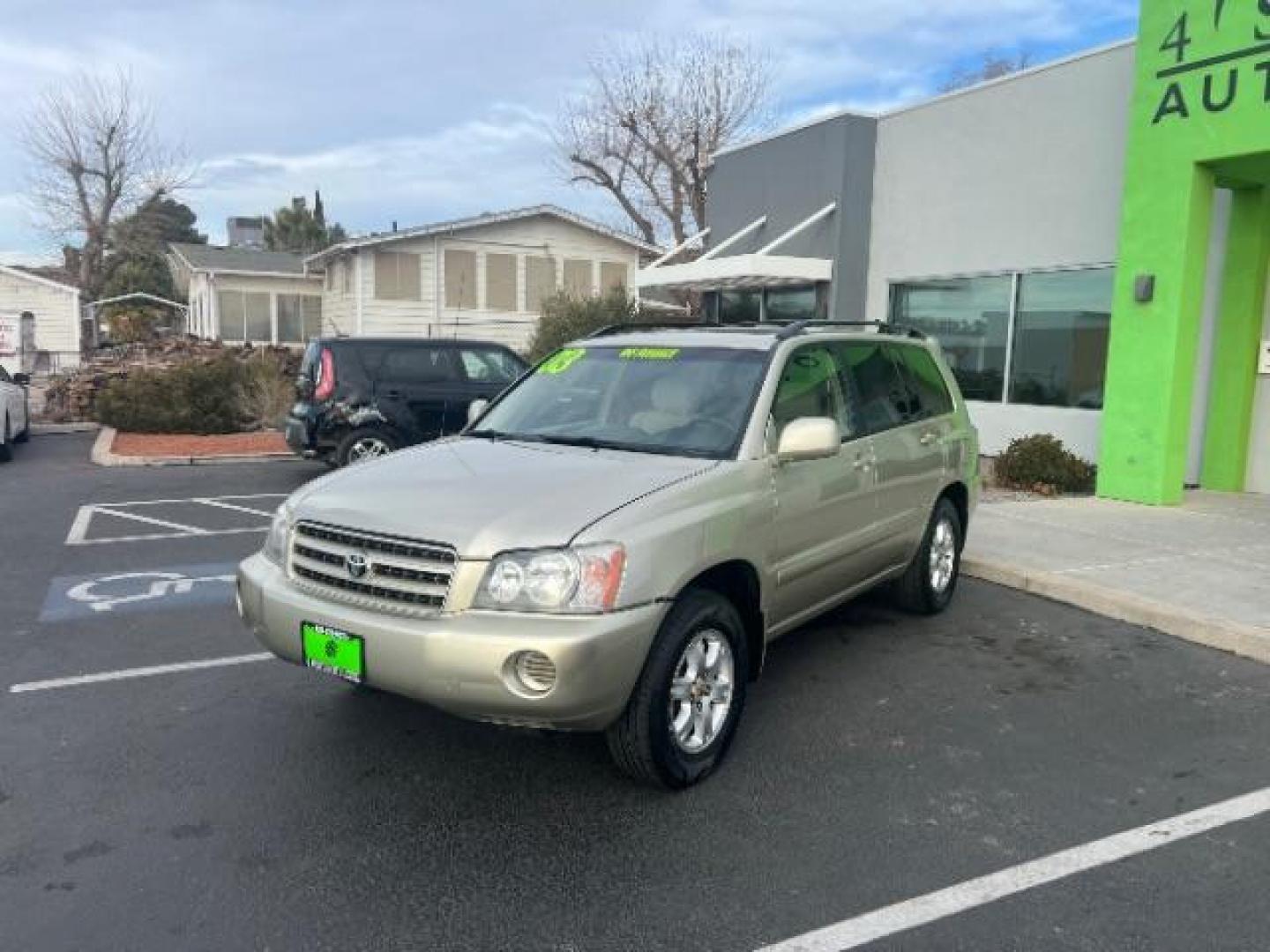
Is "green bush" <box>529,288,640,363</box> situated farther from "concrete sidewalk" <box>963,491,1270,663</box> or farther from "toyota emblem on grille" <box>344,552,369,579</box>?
"toyota emblem on grille" <box>344,552,369,579</box>

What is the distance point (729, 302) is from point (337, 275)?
47.7 feet

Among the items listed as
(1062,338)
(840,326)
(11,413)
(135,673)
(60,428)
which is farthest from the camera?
(60,428)

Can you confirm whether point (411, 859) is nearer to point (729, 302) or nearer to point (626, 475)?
point (626, 475)

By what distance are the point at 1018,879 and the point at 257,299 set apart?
3217 centimetres

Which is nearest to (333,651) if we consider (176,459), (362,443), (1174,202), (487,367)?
(362,443)

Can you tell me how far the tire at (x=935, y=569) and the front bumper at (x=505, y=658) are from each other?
304 cm

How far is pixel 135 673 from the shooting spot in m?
4.98

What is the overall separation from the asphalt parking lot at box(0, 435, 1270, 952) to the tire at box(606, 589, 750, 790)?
128 millimetres

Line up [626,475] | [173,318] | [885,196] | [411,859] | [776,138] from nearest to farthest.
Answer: [411,859] → [626,475] → [885,196] → [776,138] → [173,318]

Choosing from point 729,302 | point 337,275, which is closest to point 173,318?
point 337,275

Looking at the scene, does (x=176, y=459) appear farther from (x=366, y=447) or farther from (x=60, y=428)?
(x=60, y=428)

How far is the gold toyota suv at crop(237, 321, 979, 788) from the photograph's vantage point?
3322 mm

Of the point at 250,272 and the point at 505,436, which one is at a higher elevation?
the point at 250,272

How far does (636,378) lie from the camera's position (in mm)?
4887
